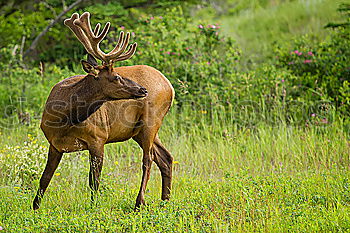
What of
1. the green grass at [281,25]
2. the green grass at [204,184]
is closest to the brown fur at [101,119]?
the green grass at [204,184]

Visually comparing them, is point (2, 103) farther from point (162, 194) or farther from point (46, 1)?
point (162, 194)

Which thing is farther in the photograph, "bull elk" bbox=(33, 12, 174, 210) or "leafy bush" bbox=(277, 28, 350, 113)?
"leafy bush" bbox=(277, 28, 350, 113)

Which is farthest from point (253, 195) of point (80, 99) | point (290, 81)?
point (290, 81)

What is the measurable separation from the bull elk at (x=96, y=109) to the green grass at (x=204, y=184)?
0.44 meters

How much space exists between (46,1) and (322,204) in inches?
371

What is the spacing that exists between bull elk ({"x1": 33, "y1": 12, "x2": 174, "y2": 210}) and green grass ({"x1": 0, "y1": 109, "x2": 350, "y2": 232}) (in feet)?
1.46

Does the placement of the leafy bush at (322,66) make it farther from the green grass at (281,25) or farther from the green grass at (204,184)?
the green grass at (281,25)

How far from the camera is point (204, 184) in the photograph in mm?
6258

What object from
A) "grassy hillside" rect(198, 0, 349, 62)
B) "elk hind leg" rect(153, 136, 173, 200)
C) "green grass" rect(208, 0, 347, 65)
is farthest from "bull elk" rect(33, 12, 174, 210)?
"grassy hillside" rect(198, 0, 349, 62)

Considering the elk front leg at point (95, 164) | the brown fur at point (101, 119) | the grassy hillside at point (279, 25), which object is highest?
the brown fur at point (101, 119)

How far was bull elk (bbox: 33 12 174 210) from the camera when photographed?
211 inches

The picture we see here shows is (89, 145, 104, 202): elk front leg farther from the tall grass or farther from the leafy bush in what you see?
the tall grass

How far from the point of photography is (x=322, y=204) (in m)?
5.42

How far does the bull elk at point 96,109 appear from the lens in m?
5.37
